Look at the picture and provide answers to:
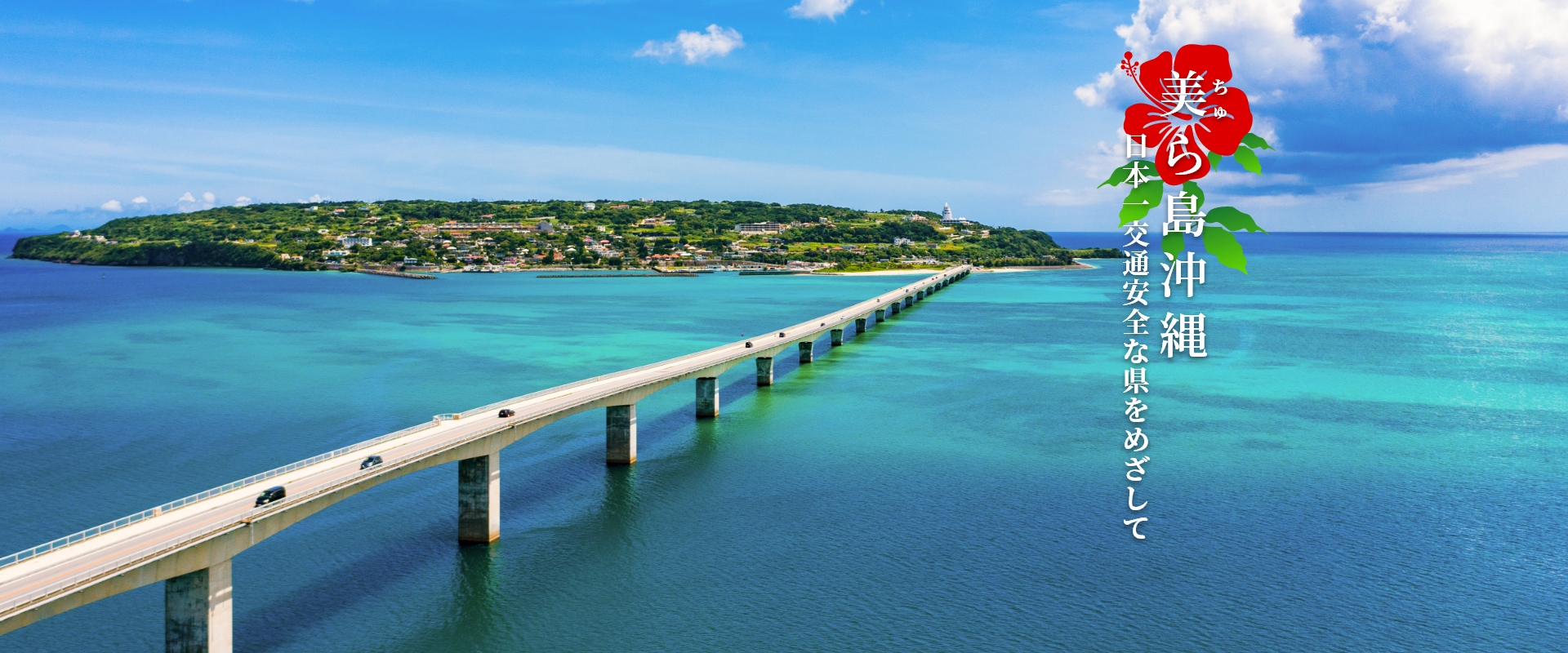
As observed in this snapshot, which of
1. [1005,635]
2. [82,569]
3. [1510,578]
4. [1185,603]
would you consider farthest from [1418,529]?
[82,569]

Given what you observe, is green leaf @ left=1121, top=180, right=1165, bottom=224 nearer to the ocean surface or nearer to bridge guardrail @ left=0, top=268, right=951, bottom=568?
the ocean surface

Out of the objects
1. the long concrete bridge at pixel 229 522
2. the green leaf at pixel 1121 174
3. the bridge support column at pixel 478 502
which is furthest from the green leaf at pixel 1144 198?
the bridge support column at pixel 478 502

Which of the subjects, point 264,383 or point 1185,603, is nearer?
point 1185,603

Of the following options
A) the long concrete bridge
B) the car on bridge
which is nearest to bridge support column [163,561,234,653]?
the long concrete bridge

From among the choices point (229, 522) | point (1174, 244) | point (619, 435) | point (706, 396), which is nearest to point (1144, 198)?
point (1174, 244)

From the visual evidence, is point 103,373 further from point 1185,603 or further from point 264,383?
point 1185,603

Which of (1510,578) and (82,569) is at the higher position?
(82,569)

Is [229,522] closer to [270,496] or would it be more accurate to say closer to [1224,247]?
[270,496]
